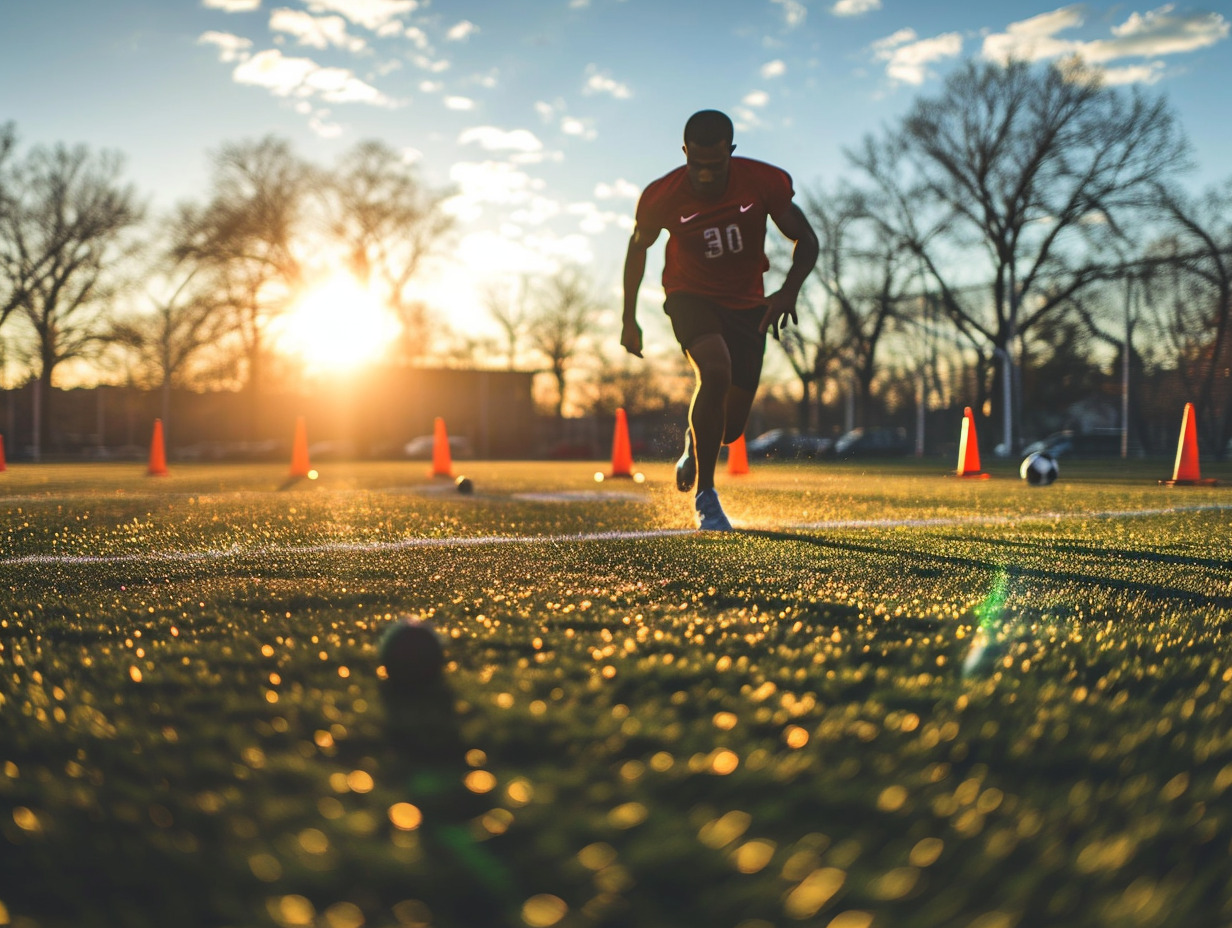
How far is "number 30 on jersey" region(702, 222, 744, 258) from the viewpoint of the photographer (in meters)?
5.35

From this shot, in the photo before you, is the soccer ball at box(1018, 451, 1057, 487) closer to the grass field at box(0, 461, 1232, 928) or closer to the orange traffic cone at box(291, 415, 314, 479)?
the grass field at box(0, 461, 1232, 928)

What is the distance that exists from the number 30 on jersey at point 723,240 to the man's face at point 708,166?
7.9 inches

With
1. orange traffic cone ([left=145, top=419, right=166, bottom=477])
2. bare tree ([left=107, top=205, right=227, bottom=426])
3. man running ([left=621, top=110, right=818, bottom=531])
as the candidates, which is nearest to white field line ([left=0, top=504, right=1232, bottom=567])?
man running ([left=621, top=110, right=818, bottom=531])

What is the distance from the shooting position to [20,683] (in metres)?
1.89

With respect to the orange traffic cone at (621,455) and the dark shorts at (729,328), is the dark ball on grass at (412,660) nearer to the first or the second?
the dark shorts at (729,328)

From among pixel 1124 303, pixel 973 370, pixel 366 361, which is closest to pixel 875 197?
pixel 1124 303

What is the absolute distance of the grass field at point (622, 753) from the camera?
1.04 m

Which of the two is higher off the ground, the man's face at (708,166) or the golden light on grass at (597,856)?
the man's face at (708,166)

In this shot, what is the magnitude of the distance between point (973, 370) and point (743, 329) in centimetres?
4932

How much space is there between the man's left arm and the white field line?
1.22 metres

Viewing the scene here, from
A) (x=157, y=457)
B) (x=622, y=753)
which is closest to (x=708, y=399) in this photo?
(x=622, y=753)

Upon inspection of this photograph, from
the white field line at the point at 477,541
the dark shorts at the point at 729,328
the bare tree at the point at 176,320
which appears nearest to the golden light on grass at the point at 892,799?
the white field line at the point at 477,541

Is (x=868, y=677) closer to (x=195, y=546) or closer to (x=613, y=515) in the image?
(x=195, y=546)

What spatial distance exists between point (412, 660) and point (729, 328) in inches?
161
